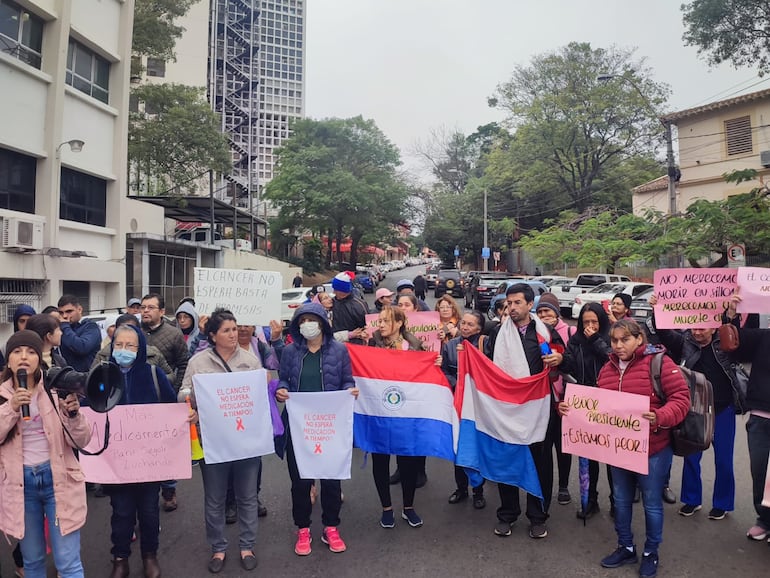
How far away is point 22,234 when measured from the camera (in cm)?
1220

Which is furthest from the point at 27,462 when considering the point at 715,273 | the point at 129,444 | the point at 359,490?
the point at 715,273

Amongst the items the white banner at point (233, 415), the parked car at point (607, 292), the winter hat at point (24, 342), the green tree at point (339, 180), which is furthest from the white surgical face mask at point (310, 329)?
the green tree at point (339, 180)

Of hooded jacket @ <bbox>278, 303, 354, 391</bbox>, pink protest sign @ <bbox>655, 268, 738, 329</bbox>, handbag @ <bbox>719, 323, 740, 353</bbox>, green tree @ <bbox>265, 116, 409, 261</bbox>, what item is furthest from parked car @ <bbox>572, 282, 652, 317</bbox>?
green tree @ <bbox>265, 116, 409, 261</bbox>

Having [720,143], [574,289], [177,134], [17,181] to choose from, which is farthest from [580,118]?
[17,181]

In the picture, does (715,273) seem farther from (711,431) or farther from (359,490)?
(359,490)

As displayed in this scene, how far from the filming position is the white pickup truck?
21.6m

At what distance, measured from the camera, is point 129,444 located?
11.9ft

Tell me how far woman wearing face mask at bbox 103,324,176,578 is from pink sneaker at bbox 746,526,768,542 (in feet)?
14.4

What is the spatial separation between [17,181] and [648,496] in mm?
14657

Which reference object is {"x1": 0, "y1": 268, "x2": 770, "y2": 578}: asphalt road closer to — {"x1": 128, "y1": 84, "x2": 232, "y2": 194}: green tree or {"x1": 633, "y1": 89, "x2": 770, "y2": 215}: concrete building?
{"x1": 128, "y1": 84, "x2": 232, "y2": 194}: green tree

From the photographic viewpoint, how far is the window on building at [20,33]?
12.3m

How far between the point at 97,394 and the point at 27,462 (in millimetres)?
499

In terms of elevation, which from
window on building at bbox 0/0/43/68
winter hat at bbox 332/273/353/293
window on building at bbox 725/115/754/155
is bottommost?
winter hat at bbox 332/273/353/293

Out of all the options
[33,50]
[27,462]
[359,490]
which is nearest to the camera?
[27,462]
